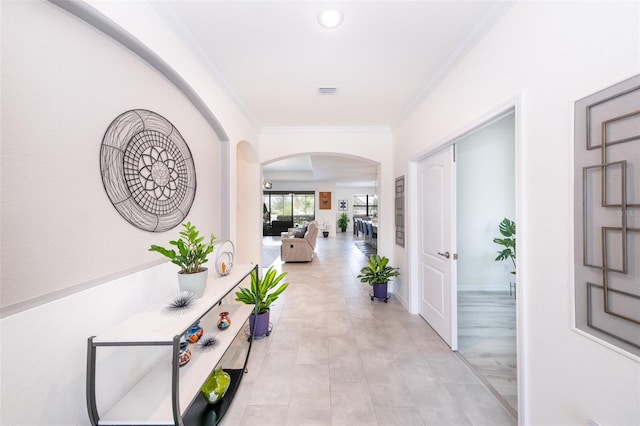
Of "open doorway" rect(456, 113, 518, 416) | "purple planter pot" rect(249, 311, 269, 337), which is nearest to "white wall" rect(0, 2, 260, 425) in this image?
"purple planter pot" rect(249, 311, 269, 337)

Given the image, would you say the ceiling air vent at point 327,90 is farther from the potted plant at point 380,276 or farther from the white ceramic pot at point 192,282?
the potted plant at point 380,276

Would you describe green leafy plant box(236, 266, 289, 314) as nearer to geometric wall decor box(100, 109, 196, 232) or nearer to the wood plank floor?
geometric wall decor box(100, 109, 196, 232)

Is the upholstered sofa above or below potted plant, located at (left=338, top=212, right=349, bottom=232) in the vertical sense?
below

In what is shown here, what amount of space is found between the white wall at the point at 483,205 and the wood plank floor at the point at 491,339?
1.00 feet

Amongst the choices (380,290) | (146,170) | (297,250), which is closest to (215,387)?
(146,170)

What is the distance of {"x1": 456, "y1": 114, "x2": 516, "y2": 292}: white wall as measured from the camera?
12.8 feet

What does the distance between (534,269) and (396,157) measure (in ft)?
8.61

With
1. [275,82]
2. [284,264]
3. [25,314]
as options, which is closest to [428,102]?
[275,82]

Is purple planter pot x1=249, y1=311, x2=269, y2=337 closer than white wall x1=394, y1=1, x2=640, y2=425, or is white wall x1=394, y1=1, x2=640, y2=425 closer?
white wall x1=394, y1=1, x2=640, y2=425

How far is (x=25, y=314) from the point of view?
2.82 ft

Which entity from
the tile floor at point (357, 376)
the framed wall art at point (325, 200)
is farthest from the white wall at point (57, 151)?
the framed wall art at point (325, 200)

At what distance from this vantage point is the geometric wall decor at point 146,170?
1271mm

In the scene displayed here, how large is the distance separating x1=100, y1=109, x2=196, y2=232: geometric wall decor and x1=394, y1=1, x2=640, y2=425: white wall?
7.36ft

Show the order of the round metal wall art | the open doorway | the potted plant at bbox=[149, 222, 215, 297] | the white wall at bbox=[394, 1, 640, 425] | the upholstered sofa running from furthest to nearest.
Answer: the upholstered sofa → the open doorway → the round metal wall art → the potted plant at bbox=[149, 222, 215, 297] → the white wall at bbox=[394, 1, 640, 425]
